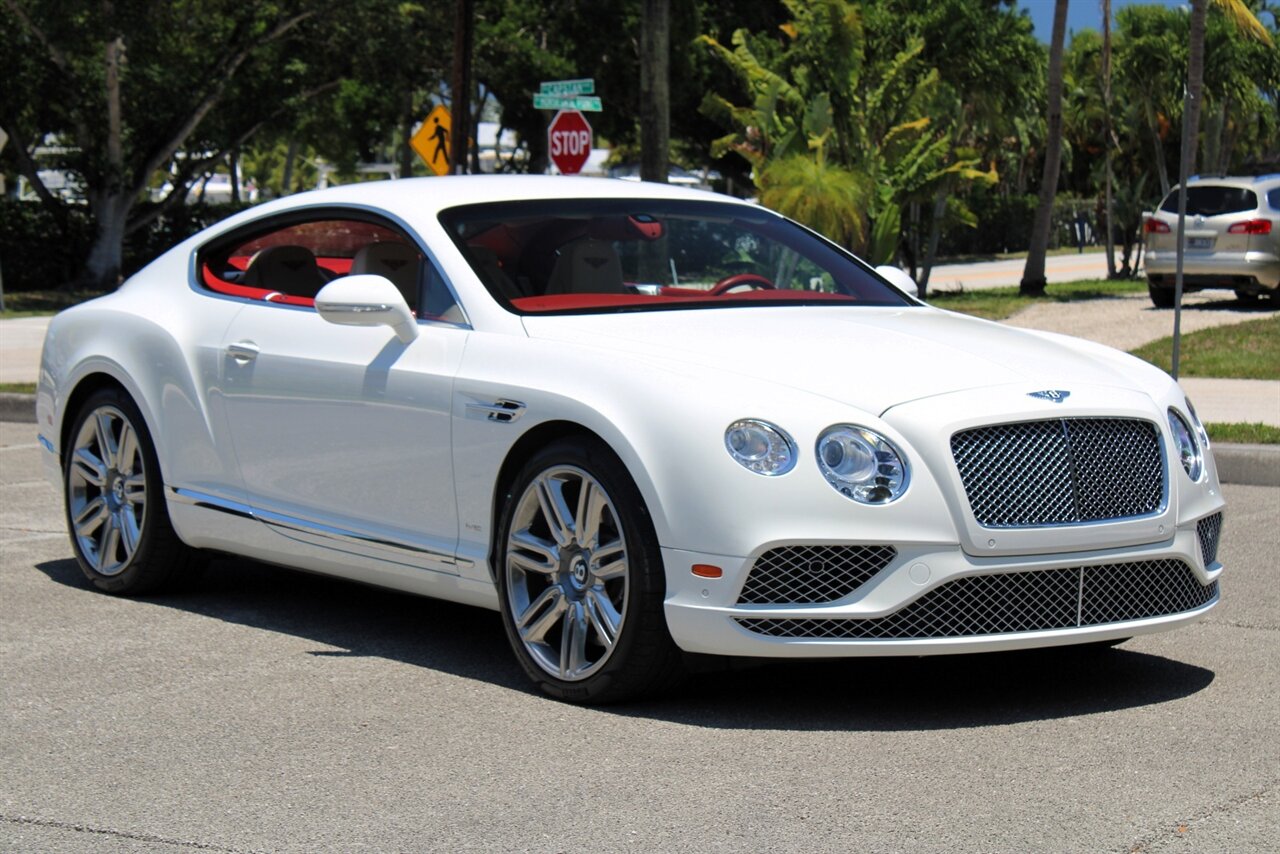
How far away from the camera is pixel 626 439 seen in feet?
17.2

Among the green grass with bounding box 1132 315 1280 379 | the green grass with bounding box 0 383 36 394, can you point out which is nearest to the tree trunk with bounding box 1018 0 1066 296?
the green grass with bounding box 1132 315 1280 379

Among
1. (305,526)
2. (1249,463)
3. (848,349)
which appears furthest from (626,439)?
(1249,463)

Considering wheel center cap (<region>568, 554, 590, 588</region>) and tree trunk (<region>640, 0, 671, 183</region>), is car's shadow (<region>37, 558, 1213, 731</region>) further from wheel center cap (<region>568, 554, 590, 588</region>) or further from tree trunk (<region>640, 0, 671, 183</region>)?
tree trunk (<region>640, 0, 671, 183</region>)

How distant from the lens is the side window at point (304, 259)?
672cm

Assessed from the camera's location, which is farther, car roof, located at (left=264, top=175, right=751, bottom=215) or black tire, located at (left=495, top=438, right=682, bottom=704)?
car roof, located at (left=264, top=175, right=751, bottom=215)

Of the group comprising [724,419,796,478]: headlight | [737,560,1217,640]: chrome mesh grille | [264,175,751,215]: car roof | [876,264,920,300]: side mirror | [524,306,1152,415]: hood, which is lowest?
[737,560,1217,640]: chrome mesh grille

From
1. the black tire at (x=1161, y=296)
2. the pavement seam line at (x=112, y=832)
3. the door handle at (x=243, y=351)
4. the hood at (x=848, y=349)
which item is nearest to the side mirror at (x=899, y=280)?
the hood at (x=848, y=349)

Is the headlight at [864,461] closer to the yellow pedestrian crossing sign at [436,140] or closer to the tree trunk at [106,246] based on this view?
the yellow pedestrian crossing sign at [436,140]

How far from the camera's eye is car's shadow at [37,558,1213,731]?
5.41 m

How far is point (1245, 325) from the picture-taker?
19.1 m

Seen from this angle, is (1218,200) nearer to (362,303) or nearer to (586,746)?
(362,303)

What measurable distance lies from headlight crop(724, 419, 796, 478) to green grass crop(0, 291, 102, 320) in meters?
24.1

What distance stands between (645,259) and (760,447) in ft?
5.21

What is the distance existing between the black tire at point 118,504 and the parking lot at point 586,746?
0.25m
